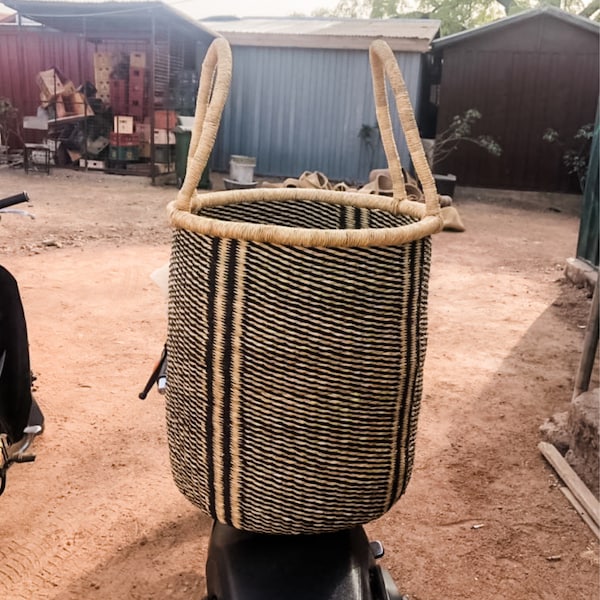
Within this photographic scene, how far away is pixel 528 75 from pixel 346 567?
36.9 ft

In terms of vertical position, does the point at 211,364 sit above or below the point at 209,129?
below

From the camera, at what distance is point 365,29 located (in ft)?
39.6

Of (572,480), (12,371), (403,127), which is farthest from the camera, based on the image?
(572,480)

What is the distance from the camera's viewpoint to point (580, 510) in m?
2.34

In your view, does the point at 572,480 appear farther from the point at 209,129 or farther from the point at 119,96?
the point at 119,96

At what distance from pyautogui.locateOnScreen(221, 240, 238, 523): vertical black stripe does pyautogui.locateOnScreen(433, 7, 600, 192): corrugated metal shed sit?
10972mm

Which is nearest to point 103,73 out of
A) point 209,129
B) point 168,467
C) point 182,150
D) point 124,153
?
point 124,153

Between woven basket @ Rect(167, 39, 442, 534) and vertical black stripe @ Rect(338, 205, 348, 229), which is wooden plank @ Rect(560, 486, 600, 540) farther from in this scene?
vertical black stripe @ Rect(338, 205, 348, 229)

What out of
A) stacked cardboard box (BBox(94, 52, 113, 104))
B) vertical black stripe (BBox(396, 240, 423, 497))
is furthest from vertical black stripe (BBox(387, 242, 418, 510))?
stacked cardboard box (BBox(94, 52, 113, 104))

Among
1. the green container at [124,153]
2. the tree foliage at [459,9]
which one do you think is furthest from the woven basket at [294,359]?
the tree foliage at [459,9]

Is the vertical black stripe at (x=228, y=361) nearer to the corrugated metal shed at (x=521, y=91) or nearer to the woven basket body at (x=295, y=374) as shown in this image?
the woven basket body at (x=295, y=374)

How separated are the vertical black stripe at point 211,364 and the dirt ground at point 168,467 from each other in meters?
0.78

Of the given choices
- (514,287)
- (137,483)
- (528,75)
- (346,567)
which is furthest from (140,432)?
(528,75)

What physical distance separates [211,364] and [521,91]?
1125cm
